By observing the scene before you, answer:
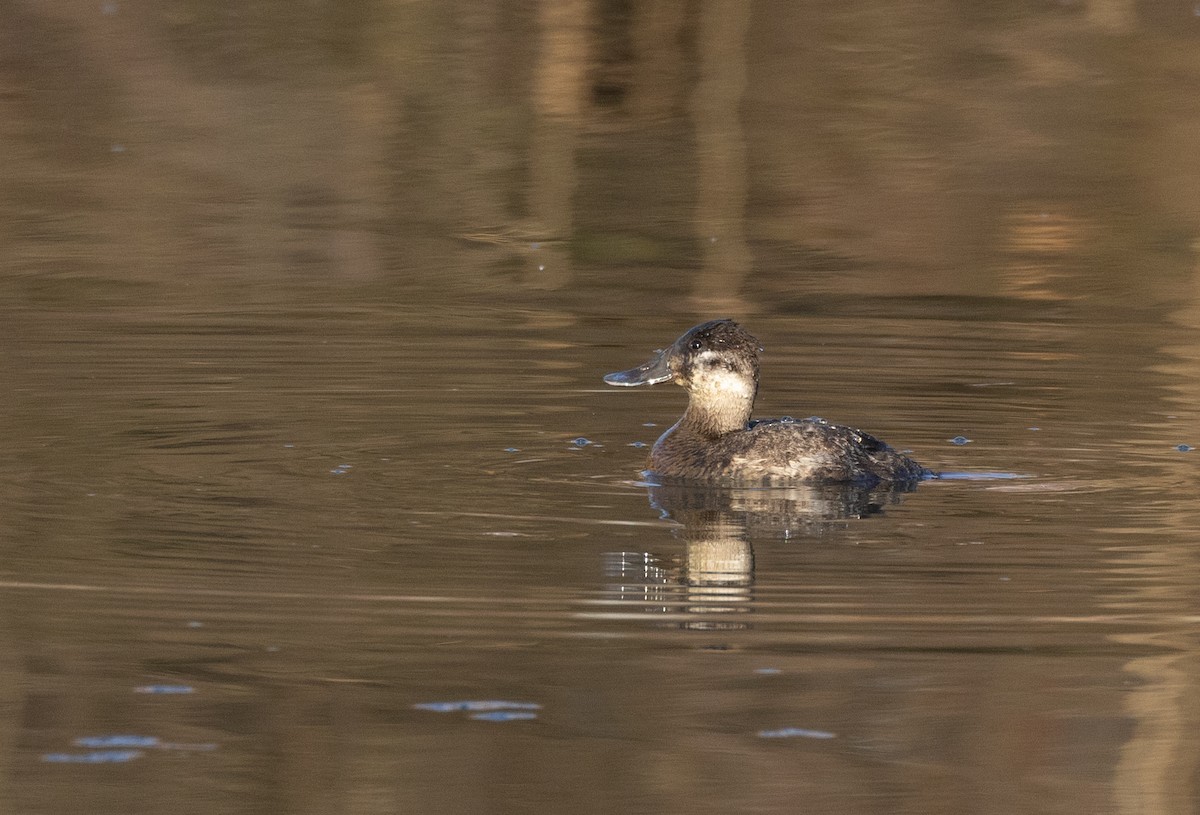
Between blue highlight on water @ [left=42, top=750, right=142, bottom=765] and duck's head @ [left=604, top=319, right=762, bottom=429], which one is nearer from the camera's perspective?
blue highlight on water @ [left=42, top=750, right=142, bottom=765]

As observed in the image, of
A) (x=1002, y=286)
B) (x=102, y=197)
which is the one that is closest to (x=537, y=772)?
(x=1002, y=286)

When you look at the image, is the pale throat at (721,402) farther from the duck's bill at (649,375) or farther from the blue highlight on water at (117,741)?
the blue highlight on water at (117,741)

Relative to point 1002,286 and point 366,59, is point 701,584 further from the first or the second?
point 366,59

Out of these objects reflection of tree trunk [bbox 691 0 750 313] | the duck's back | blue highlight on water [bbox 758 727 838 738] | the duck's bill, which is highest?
blue highlight on water [bbox 758 727 838 738]

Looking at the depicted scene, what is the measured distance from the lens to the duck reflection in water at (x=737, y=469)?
25.9 ft

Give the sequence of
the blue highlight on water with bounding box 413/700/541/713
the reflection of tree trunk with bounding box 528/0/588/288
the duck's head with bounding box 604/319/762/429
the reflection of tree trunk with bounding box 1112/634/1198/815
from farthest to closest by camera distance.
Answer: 1. the reflection of tree trunk with bounding box 528/0/588/288
2. the duck's head with bounding box 604/319/762/429
3. the blue highlight on water with bounding box 413/700/541/713
4. the reflection of tree trunk with bounding box 1112/634/1198/815

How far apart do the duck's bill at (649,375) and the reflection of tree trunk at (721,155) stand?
3.99m

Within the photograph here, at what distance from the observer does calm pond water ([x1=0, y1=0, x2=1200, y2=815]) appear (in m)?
5.74

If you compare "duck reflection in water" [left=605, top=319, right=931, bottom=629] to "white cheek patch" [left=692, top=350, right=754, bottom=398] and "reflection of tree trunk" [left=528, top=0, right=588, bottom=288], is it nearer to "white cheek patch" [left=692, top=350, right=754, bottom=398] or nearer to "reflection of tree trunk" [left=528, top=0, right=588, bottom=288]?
"white cheek patch" [left=692, top=350, right=754, bottom=398]

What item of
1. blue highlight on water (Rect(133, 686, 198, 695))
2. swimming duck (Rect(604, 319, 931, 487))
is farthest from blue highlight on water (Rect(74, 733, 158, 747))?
swimming duck (Rect(604, 319, 931, 487))

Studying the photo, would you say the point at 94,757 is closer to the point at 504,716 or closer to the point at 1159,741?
the point at 504,716

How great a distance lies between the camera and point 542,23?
22.4 meters

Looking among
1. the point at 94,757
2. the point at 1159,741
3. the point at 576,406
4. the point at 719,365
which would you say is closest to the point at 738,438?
the point at 719,365

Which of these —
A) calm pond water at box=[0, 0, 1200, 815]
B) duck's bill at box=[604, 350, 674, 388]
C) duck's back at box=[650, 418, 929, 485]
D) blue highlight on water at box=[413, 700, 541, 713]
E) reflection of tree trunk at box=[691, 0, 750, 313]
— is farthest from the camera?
reflection of tree trunk at box=[691, 0, 750, 313]
